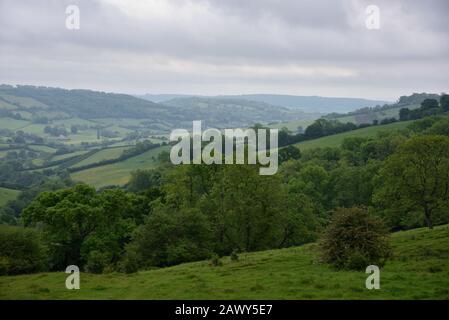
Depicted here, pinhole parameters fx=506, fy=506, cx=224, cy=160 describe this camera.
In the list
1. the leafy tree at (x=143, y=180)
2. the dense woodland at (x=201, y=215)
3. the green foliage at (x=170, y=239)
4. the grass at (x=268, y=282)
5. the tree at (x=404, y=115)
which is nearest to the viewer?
the grass at (x=268, y=282)

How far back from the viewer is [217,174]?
55.2 metres

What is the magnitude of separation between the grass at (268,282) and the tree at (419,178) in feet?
39.2

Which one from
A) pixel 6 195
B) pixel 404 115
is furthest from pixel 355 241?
pixel 404 115

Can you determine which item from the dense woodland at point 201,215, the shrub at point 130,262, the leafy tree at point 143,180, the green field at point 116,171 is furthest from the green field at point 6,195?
the shrub at point 130,262

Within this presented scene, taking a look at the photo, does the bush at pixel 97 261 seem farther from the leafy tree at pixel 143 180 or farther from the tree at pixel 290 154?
the tree at pixel 290 154

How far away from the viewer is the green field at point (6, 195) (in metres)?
130

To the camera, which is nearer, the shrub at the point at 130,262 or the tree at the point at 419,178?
the shrub at the point at 130,262

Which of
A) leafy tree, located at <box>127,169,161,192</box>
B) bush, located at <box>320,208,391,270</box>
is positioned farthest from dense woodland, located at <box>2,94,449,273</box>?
leafy tree, located at <box>127,169,161,192</box>

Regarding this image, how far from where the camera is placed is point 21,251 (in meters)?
38.1

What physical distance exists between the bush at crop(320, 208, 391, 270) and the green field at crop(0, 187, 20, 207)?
115 metres

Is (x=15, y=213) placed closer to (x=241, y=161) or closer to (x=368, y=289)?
(x=241, y=161)

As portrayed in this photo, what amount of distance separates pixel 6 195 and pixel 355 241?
126 metres

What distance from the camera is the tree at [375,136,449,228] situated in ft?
150
